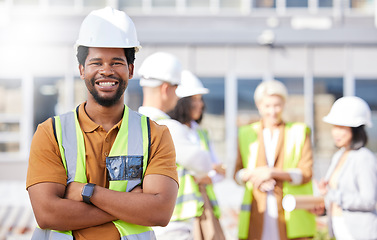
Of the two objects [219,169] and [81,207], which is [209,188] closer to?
[219,169]

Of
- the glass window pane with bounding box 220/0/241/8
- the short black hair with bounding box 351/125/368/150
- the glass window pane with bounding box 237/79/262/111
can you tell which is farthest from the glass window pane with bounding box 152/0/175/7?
the short black hair with bounding box 351/125/368/150

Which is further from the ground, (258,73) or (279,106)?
(258,73)

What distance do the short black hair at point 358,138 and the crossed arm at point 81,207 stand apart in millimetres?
2412

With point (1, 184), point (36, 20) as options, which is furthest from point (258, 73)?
point (1, 184)

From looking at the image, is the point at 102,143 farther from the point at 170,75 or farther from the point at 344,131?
the point at 344,131

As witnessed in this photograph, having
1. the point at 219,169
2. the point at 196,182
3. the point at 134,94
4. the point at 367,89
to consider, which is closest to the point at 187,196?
the point at 196,182

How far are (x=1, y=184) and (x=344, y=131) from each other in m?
12.2

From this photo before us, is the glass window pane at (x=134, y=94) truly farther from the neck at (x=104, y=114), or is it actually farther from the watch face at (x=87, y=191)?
the watch face at (x=87, y=191)

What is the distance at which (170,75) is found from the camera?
3.43 meters

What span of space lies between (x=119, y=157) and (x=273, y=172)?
2.19 metres

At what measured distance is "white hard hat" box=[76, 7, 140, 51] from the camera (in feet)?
7.57

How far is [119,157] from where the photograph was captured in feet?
7.37

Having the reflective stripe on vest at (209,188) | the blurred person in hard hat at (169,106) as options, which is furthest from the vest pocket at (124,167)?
the reflective stripe on vest at (209,188)

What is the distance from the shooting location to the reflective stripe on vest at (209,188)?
412 centimetres
